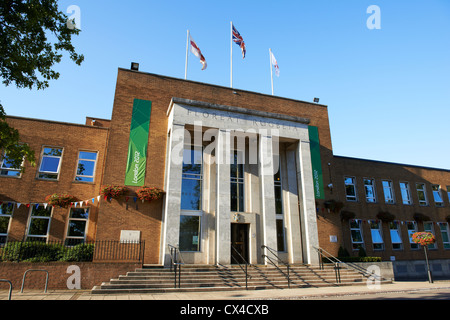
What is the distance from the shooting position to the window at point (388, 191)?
23.0 m

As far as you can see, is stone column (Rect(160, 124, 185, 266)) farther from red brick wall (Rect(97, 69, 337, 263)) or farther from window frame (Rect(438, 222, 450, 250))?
window frame (Rect(438, 222, 450, 250))

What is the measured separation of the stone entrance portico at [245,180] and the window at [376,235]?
24.3ft

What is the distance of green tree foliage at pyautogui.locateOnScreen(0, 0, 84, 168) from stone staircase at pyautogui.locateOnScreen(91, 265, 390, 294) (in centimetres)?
561

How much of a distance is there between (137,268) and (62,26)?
371 inches

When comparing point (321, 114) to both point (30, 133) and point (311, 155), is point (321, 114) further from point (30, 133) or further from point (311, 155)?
point (30, 133)

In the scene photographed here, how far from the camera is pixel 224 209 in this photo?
1475 cm

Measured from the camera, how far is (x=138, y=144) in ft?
51.9

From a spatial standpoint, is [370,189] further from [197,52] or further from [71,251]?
[71,251]

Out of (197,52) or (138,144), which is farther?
(197,52)

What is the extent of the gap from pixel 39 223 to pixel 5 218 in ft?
5.09

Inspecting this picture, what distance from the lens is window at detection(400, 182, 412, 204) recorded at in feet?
77.9

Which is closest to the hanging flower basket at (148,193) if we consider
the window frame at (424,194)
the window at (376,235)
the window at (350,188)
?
the window at (350,188)

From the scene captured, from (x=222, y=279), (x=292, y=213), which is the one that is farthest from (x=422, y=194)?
(x=222, y=279)
